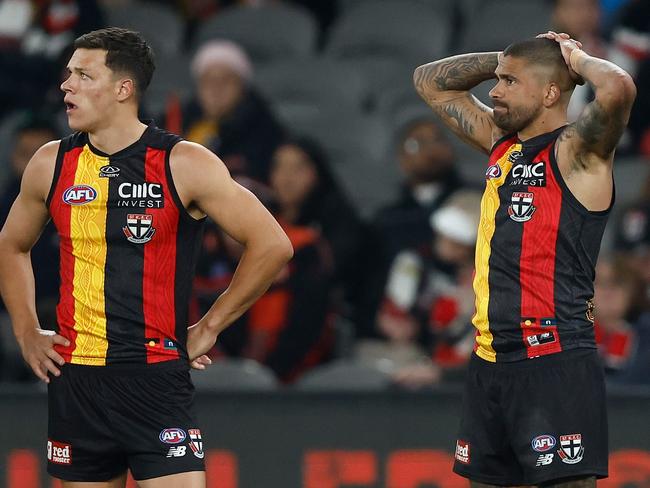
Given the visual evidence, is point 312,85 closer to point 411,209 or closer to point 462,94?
point 411,209

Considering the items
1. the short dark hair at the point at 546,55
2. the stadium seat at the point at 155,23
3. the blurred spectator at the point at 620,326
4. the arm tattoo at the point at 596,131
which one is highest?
the stadium seat at the point at 155,23

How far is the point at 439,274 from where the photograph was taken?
9062 millimetres

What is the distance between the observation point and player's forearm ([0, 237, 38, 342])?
589cm

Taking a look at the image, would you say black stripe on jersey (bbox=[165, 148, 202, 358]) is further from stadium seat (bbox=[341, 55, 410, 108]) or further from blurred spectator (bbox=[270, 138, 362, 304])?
stadium seat (bbox=[341, 55, 410, 108])

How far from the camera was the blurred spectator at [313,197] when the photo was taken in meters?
9.61

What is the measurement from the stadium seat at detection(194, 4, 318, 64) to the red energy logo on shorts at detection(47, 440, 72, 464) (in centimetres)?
676

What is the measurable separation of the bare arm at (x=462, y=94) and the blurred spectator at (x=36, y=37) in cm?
529

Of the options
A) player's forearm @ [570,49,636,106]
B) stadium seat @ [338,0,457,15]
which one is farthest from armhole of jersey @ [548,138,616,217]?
stadium seat @ [338,0,457,15]

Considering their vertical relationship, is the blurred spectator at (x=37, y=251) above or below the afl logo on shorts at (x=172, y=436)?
above

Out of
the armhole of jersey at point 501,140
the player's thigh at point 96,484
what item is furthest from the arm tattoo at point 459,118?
the player's thigh at point 96,484

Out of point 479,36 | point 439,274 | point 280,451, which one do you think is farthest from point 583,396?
point 479,36

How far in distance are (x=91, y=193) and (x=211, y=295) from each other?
10.8 ft

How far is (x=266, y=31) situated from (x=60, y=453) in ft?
22.9

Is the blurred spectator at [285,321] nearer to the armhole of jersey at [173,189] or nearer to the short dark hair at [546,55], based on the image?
the armhole of jersey at [173,189]
